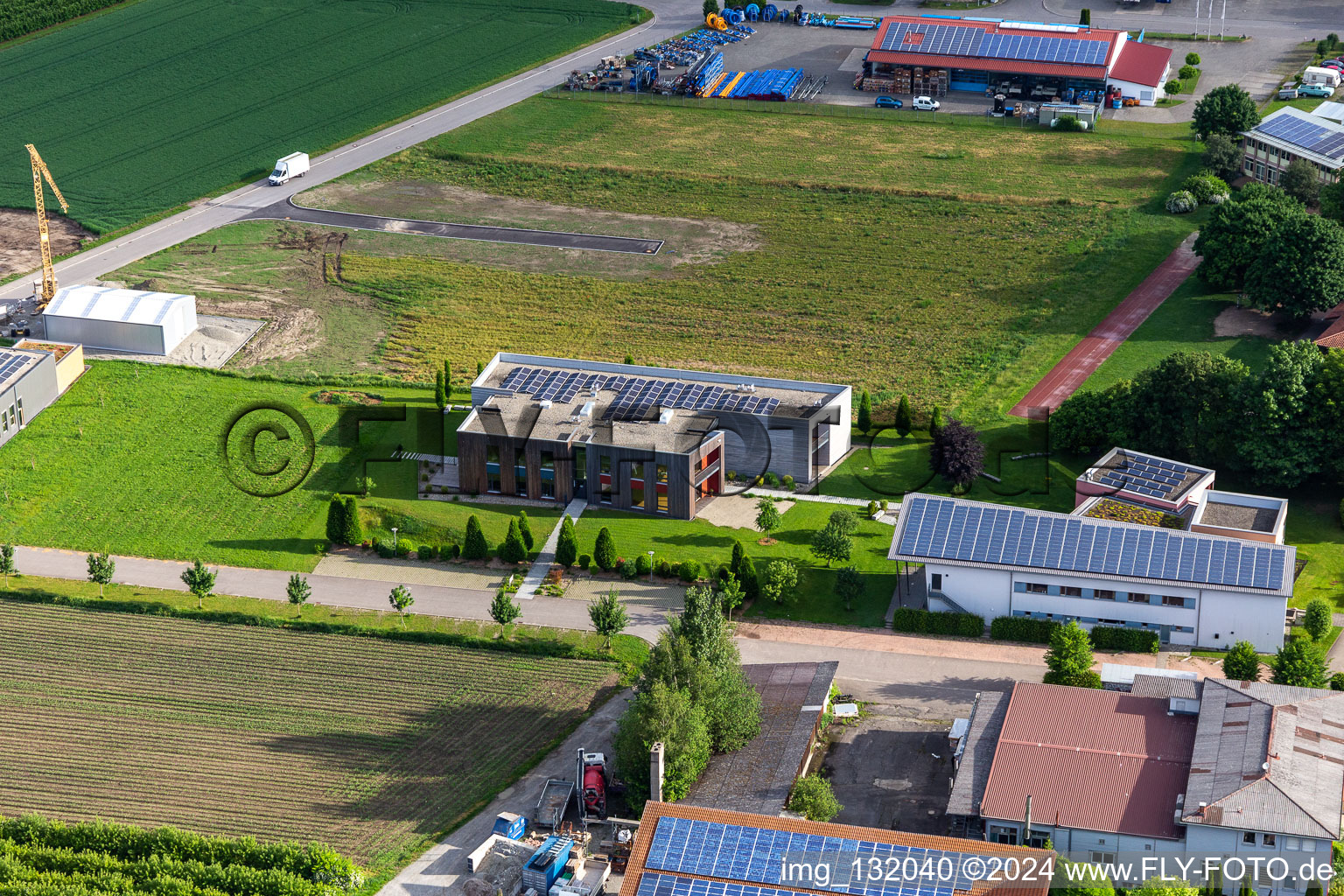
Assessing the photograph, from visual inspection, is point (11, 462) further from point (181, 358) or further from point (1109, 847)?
point (1109, 847)

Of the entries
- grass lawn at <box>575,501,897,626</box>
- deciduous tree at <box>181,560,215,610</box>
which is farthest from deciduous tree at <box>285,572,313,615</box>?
grass lawn at <box>575,501,897,626</box>

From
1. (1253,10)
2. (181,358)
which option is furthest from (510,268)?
(1253,10)

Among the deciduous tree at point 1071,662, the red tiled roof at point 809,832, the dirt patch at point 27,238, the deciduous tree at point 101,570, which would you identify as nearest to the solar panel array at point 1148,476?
the deciduous tree at point 1071,662

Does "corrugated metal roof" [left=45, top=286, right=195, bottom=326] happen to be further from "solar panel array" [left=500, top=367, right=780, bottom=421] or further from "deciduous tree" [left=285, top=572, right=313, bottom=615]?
"deciduous tree" [left=285, top=572, right=313, bottom=615]

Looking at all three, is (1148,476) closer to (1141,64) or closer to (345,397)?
(345,397)

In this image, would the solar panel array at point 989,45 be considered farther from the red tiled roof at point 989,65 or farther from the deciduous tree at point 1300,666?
the deciduous tree at point 1300,666

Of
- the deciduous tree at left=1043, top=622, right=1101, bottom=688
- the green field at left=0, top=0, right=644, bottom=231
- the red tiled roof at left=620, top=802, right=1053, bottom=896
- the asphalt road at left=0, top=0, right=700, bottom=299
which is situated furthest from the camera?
the green field at left=0, top=0, right=644, bottom=231

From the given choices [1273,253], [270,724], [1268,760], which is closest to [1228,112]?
[1273,253]
